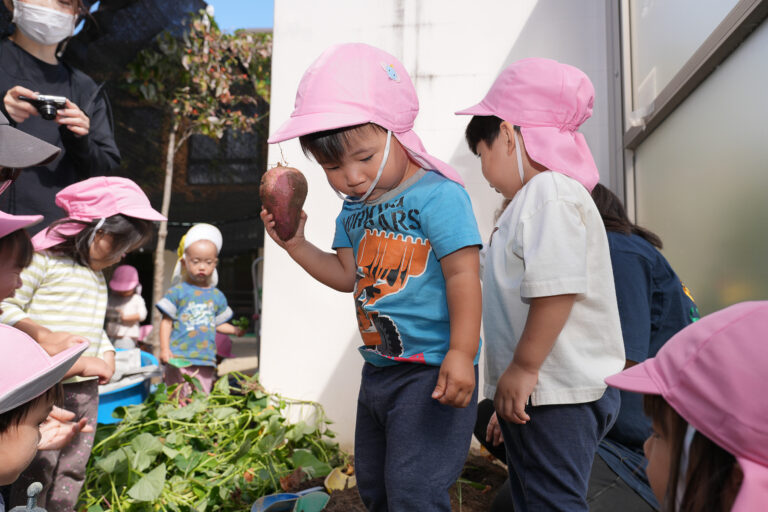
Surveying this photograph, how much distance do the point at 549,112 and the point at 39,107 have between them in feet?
5.64

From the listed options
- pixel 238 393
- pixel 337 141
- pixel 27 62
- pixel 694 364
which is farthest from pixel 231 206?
pixel 694 364

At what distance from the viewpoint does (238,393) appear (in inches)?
125

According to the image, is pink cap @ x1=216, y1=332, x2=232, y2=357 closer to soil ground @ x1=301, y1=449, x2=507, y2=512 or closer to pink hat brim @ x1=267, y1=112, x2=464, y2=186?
soil ground @ x1=301, y1=449, x2=507, y2=512

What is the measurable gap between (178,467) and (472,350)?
5.55 ft

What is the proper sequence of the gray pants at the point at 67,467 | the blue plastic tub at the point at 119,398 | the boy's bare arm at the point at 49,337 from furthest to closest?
the blue plastic tub at the point at 119,398, the gray pants at the point at 67,467, the boy's bare arm at the point at 49,337

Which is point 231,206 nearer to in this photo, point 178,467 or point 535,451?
point 178,467

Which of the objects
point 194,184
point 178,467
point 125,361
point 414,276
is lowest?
point 178,467

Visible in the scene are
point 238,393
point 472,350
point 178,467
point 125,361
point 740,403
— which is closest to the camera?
point 740,403

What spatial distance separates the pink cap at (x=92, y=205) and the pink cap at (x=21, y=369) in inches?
39.8

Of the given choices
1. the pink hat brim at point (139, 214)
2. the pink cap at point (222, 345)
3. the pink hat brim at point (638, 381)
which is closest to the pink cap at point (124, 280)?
the pink cap at point (222, 345)

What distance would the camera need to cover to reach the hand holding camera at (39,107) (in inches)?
76.0

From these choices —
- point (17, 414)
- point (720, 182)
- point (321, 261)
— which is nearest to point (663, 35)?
point (720, 182)

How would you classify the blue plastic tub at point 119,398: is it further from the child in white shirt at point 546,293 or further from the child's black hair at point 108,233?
the child in white shirt at point 546,293

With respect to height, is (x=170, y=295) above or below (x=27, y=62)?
below
